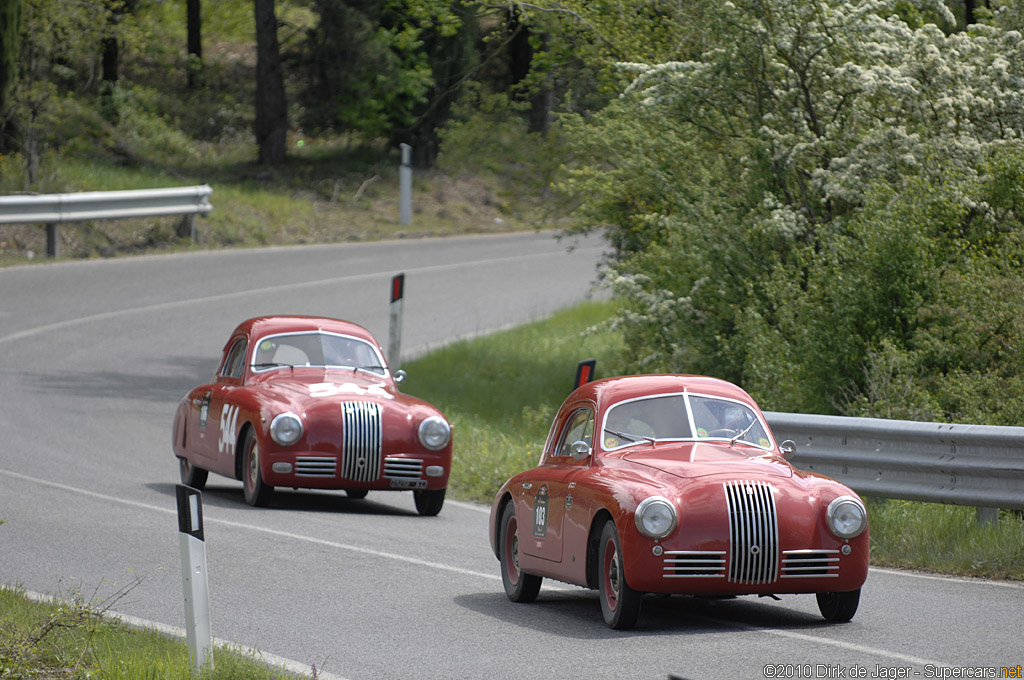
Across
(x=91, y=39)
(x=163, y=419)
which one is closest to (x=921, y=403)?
(x=163, y=419)

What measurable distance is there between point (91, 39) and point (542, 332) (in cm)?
1479

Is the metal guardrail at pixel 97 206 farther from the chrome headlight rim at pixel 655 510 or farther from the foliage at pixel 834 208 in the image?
the chrome headlight rim at pixel 655 510

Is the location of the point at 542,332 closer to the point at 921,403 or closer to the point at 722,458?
the point at 921,403

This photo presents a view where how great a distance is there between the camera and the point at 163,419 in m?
18.4

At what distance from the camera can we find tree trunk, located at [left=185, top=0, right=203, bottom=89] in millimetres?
45906

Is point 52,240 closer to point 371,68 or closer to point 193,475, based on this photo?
point 371,68

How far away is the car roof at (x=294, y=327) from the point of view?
564 inches

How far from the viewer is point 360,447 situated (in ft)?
42.1

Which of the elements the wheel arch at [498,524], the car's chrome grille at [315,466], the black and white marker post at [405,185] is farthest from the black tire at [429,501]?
the black and white marker post at [405,185]

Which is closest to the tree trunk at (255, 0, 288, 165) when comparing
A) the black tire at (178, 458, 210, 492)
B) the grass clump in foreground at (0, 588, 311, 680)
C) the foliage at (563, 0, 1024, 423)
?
the foliage at (563, 0, 1024, 423)

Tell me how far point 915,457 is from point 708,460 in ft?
10.4

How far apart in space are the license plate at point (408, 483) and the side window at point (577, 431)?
12.3 feet

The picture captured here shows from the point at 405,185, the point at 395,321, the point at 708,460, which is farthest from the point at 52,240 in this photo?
the point at 708,460

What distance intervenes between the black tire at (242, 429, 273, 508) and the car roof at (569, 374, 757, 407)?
4530mm
